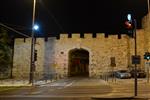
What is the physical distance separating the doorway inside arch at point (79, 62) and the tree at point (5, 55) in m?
11.4

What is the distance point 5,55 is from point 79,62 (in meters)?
30.8

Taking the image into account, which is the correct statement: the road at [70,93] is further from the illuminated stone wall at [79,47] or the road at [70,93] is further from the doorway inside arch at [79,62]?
the doorway inside arch at [79,62]

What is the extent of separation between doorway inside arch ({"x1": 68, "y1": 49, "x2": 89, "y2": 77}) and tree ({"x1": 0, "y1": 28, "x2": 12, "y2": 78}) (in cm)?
1139

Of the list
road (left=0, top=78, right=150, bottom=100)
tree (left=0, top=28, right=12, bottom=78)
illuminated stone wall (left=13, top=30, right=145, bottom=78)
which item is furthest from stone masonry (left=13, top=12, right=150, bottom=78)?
road (left=0, top=78, right=150, bottom=100)

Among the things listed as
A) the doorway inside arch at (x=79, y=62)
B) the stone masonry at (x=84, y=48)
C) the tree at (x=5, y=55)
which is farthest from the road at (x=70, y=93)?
the doorway inside arch at (x=79, y=62)

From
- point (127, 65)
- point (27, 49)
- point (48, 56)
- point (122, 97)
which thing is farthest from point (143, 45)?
point (122, 97)

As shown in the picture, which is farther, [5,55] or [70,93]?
[5,55]

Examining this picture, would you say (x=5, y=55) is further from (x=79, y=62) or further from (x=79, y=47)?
(x=79, y=62)

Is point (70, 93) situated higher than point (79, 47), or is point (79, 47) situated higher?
point (79, 47)

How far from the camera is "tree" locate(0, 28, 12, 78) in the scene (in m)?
45.2

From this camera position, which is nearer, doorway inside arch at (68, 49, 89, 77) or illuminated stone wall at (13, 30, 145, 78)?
illuminated stone wall at (13, 30, 145, 78)

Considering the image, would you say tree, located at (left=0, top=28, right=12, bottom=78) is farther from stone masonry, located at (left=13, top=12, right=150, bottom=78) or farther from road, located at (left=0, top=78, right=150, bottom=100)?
road, located at (left=0, top=78, right=150, bottom=100)

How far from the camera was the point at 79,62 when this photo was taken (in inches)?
2980

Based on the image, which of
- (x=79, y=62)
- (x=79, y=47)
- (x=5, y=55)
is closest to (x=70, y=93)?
(x=5, y=55)
